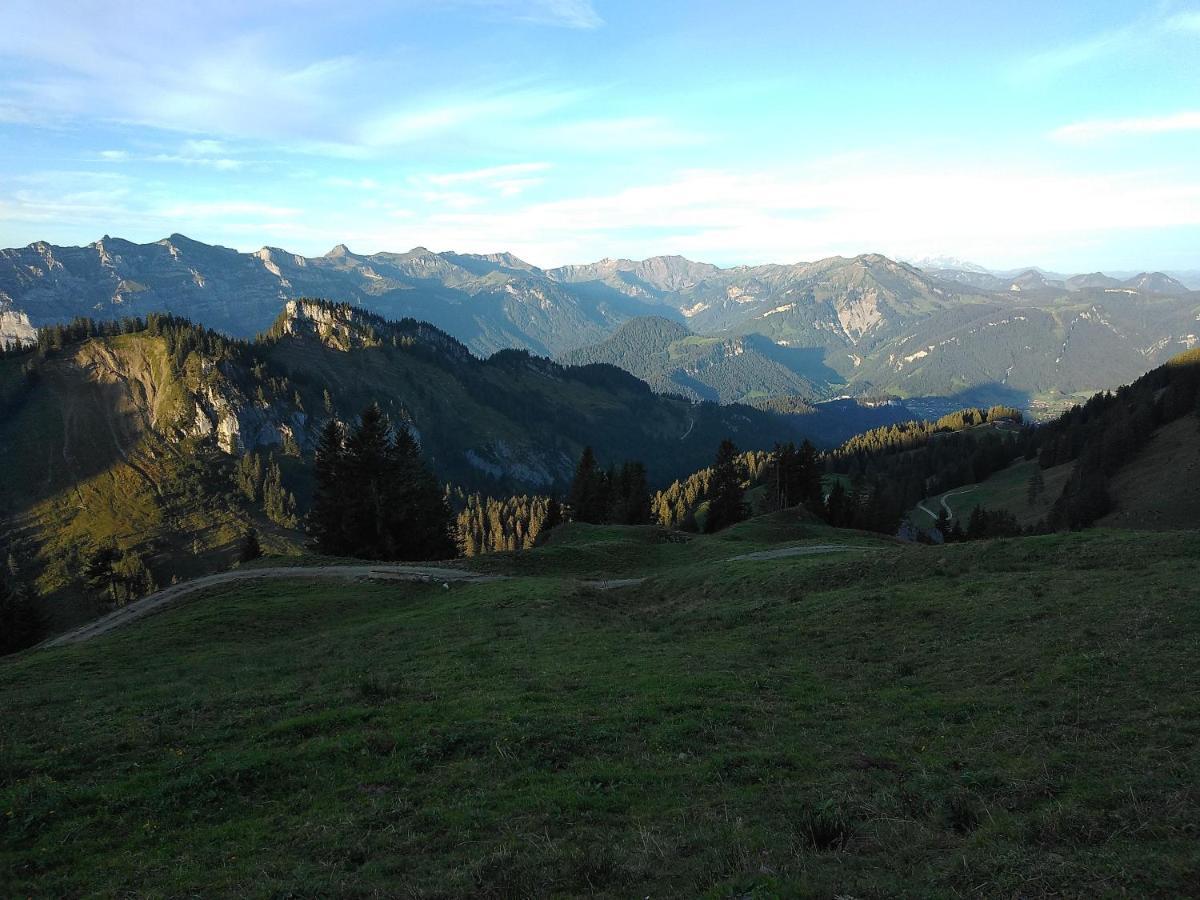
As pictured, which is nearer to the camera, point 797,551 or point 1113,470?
point 797,551

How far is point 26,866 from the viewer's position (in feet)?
35.7

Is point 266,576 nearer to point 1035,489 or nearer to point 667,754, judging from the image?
point 667,754

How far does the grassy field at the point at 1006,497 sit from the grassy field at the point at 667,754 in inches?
4513

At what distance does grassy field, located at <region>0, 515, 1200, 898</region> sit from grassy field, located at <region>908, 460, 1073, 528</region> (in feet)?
376

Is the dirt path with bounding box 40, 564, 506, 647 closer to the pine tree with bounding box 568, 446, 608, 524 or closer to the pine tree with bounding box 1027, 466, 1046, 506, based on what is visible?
the pine tree with bounding box 568, 446, 608, 524

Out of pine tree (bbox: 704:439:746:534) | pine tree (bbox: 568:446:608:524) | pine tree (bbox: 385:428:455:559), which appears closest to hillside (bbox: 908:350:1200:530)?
pine tree (bbox: 704:439:746:534)

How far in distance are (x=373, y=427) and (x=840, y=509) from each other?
72188 mm

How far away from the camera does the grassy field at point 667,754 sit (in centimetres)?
933

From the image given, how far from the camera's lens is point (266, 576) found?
45656 millimetres

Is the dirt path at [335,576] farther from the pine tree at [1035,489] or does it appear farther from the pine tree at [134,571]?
the pine tree at [134,571]

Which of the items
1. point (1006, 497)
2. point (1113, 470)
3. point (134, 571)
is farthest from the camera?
point (134, 571)

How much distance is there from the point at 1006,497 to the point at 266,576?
498 ft

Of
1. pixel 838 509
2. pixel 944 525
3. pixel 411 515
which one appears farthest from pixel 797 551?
Result: pixel 944 525

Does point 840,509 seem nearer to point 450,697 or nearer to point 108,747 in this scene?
point 450,697
